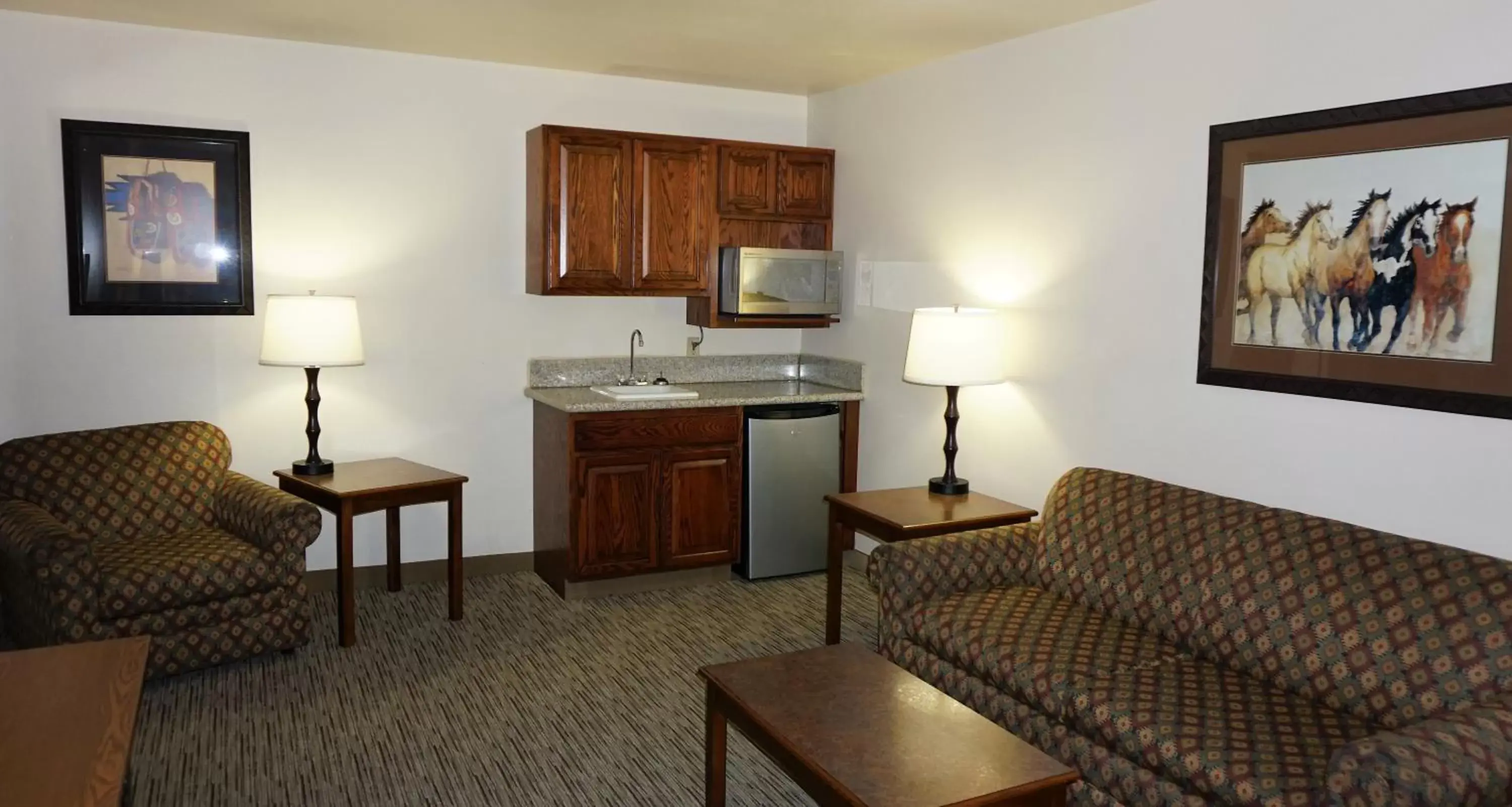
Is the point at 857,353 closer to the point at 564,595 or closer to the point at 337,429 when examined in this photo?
the point at 564,595

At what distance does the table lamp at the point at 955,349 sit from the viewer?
397cm

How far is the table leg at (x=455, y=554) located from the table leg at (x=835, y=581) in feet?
4.99

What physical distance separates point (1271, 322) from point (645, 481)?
2.64m

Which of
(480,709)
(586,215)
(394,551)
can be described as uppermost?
(586,215)

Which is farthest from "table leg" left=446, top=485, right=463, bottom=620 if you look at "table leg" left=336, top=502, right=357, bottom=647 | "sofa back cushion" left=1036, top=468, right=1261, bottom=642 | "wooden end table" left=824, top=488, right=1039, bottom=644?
"sofa back cushion" left=1036, top=468, right=1261, bottom=642

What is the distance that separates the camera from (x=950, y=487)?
416 cm

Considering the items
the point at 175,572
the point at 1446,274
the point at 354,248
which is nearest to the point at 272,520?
the point at 175,572

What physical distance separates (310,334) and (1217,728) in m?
3.45

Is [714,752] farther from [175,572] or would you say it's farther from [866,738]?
[175,572]

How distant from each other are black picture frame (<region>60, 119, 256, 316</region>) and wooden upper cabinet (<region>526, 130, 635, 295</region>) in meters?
1.22

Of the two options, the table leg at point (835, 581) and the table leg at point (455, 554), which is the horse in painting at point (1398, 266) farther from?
the table leg at point (455, 554)

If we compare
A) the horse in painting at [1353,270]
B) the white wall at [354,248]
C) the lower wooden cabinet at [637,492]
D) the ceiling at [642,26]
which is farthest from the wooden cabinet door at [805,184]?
the horse in painting at [1353,270]

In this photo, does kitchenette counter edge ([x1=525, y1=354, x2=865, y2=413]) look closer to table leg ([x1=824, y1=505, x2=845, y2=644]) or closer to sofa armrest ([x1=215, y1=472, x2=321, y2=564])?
table leg ([x1=824, y1=505, x2=845, y2=644])

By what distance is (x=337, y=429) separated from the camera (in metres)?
4.73
